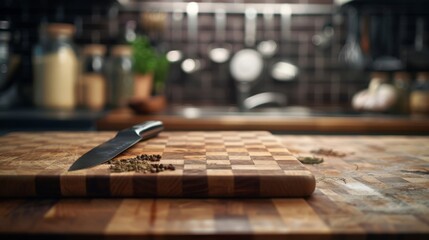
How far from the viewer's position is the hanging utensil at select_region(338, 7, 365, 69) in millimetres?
Result: 2238

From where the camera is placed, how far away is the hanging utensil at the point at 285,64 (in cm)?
246

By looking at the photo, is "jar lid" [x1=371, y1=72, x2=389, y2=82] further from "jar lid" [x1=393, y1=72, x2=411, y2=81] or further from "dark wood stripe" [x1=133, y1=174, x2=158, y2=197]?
"dark wood stripe" [x1=133, y1=174, x2=158, y2=197]

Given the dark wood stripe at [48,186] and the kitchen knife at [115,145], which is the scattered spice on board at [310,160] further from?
the dark wood stripe at [48,186]

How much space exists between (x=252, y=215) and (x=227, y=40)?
205cm

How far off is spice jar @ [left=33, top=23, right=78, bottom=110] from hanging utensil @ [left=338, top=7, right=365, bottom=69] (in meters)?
1.33

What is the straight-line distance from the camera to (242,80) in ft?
7.84

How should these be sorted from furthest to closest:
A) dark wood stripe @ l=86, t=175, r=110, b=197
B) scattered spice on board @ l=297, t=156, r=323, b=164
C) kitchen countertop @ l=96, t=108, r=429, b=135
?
kitchen countertop @ l=96, t=108, r=429, b=135 → scattered spice on board @ l=297, t=156, r=323, b=164 → dark wood stripe @ l=86, t=175, r=110, b=197

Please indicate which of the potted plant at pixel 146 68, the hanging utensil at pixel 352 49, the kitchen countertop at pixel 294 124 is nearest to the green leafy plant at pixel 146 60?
the potted plant at pixel 146 68

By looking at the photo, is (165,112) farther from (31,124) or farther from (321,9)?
(321,9)

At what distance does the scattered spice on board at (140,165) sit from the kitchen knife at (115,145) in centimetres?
2

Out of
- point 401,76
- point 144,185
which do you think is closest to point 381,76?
point 401,76

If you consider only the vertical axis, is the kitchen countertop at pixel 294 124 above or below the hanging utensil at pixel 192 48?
below

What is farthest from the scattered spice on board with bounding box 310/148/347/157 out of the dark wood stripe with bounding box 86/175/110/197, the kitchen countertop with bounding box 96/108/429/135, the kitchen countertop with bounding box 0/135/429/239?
the kitchen countertop with bounding box 96/108/429/135

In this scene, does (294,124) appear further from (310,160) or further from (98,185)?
(98,185)
